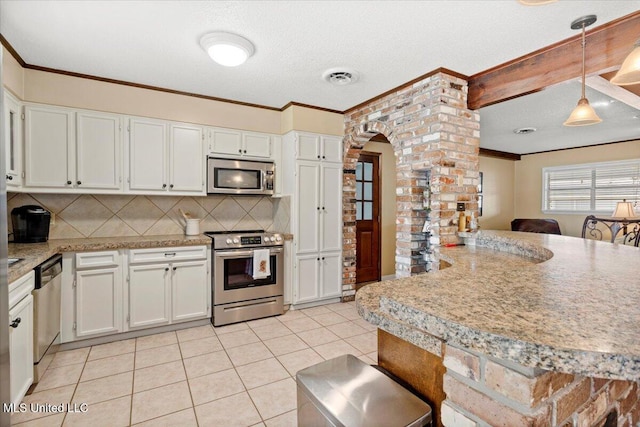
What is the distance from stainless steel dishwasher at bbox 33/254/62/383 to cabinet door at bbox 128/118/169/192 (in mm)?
990

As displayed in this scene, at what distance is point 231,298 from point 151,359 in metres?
0.94

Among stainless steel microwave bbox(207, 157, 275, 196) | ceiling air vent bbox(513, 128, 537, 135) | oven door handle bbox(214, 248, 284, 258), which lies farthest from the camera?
ceiling air vent bbox(513, 128, 537, 135)

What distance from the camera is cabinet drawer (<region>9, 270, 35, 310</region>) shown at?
178 cm

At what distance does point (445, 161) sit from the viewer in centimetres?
282

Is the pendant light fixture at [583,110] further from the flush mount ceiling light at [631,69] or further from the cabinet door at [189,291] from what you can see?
the cabinet door at [189,291]

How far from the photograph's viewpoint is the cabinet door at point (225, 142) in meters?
3.62

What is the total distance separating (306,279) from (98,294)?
212cm

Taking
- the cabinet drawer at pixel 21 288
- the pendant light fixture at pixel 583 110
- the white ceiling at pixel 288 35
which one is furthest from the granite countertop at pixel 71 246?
the pendant light fixture at pixel 583 110

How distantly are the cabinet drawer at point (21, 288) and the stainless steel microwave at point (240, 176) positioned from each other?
1.75 metres

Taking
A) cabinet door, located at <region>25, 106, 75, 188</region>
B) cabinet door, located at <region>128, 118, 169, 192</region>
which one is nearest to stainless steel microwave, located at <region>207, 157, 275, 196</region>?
Result: cabinet door, located at <region>128, 118, 169, 192</region>

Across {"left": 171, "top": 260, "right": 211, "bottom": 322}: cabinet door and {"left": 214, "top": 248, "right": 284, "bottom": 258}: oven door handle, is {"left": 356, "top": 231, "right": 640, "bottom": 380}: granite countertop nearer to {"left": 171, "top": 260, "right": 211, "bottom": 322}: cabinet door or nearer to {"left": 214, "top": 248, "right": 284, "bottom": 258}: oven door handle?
{"left": 214, "top": 248, "right": 284, "bottom": 258}: oven door handle

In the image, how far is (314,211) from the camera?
3.92 meters

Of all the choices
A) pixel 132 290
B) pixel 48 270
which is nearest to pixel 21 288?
pixel 48 270

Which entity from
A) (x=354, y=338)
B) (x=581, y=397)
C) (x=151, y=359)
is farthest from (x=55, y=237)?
(x=581, y=397)
